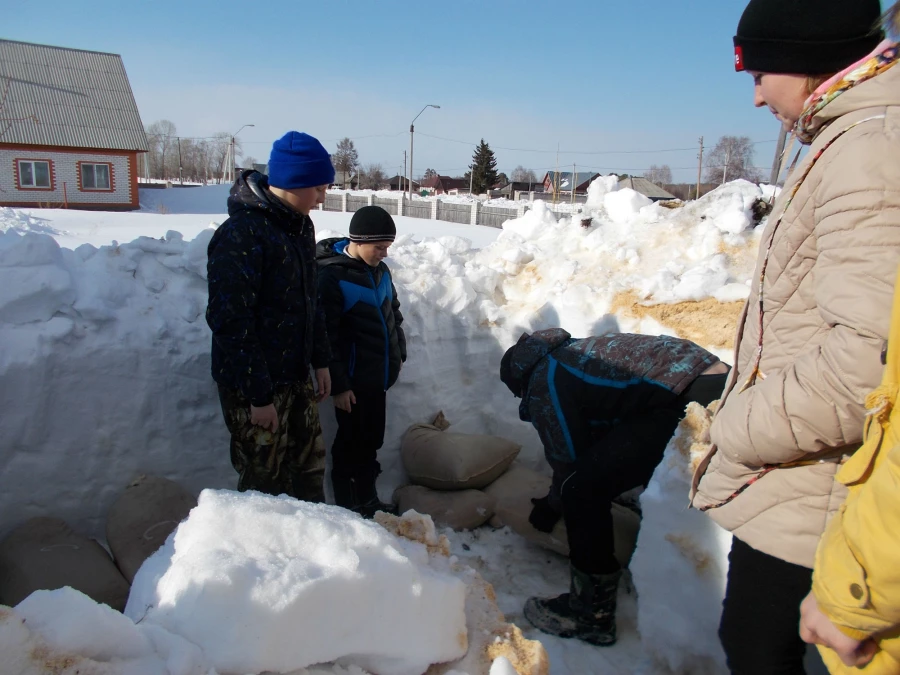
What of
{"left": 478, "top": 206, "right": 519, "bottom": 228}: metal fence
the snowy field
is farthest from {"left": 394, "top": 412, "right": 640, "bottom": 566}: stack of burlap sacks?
{"left": 478, "top": 206, "right": 519, "bottom": 228}: metal fence

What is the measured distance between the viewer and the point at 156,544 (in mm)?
2422

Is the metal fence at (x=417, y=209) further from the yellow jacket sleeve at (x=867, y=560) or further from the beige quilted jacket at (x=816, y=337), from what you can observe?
the yellow jacket sleeve at (x=867, y=560)

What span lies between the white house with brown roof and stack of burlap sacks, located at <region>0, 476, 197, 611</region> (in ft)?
74.7

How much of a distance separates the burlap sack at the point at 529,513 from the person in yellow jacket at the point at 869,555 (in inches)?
66.6

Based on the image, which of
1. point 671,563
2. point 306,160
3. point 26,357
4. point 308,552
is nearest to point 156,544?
point 26,357

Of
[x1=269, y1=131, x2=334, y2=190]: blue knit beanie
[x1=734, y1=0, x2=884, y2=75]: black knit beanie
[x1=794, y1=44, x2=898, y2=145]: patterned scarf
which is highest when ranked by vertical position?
[x1=734, y1=0, x2=884, y2=75]: black knit beanie

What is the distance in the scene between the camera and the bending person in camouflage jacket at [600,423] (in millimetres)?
2314

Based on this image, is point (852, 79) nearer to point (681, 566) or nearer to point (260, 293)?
point (681, 566)

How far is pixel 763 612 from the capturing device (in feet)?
4.62

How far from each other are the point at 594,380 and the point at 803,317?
44.2 inches

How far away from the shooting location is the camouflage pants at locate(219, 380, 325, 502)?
2.50 m

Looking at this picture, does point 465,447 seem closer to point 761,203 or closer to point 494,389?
point 494,389

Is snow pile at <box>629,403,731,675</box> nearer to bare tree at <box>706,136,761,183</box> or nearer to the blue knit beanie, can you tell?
the blue knit beanie

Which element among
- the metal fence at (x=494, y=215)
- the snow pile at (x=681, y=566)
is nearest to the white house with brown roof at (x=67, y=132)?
the metal fence at (x=494, y=215)
